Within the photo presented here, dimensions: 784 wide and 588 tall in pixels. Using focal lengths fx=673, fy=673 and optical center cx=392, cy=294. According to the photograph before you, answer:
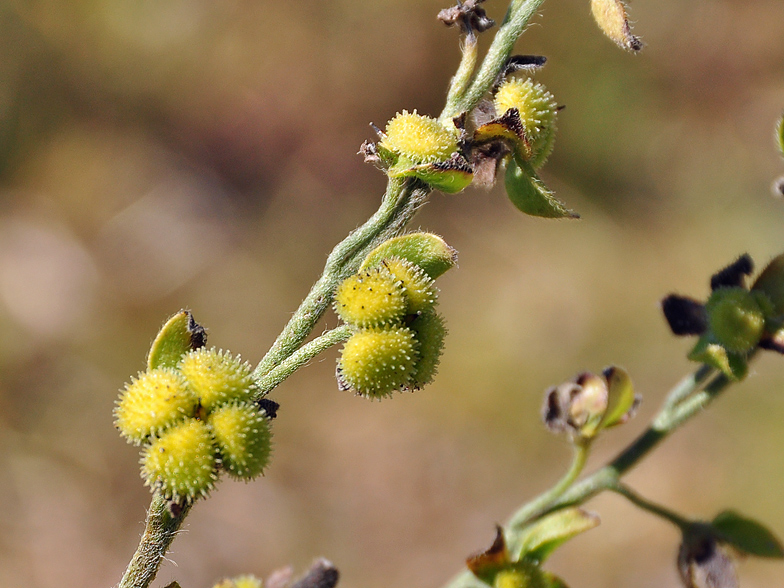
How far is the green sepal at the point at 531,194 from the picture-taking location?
128cm

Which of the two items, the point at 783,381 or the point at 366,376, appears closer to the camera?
the point at 366,376

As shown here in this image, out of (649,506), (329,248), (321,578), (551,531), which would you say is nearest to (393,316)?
(321,578)

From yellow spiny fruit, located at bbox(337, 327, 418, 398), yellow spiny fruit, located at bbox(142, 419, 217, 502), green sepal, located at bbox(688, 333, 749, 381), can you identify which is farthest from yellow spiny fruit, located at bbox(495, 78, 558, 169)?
yellow spiny fruit, located at bbox(142, 419, 217, 502)

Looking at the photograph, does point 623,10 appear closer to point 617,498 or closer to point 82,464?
point 617,498

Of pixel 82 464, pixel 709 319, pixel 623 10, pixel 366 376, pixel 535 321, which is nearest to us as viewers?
pixel 366 376

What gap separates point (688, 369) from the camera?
20.2 ft

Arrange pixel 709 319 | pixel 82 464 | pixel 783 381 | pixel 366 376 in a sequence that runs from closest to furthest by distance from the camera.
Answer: pixel 366 376 < pixel 709 319 < pixel 82 464 < pixel 783 381

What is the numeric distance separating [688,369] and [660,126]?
282cm

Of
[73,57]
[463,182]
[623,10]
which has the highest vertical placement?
[73,57]

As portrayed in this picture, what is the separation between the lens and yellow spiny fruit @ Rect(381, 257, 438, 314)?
45.6 inches

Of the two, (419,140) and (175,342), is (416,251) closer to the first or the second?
(419,140)

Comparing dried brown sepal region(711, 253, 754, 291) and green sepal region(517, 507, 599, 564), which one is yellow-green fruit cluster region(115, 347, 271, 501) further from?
dried brown sepal region(711, 253, 754, 291)

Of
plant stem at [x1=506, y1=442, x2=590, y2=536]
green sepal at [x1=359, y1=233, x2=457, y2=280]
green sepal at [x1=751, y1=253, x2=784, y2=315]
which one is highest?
green sepal at [x1=359, y1=233, x2=457, y2=280]

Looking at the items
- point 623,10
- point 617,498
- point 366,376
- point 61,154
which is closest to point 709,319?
point 623,10
